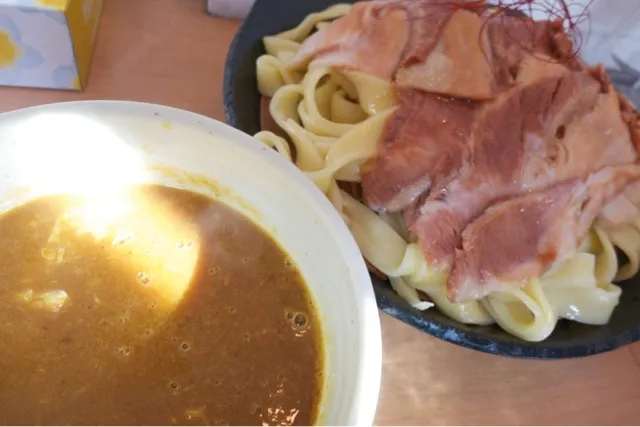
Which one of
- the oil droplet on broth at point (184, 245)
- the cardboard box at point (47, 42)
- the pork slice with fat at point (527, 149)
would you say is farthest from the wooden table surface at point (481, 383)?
the oil droplet on broth at point (184, 245)

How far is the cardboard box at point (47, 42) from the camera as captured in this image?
39.3 inches

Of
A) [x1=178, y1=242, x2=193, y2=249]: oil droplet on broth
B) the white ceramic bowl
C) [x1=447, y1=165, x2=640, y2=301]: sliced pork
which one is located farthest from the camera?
[x1=447, y1=165, x2=640, y2=301]: sliced pork

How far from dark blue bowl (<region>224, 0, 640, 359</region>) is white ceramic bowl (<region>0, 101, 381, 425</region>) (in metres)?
0.16

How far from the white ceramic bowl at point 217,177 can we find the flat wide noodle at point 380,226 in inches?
7.5

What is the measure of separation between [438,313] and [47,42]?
2.57ft

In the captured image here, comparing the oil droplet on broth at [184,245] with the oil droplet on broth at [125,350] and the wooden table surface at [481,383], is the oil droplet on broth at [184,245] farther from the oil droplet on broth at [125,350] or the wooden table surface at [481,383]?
A: the wooden table surface at [481,383]

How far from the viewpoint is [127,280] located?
0.79 m

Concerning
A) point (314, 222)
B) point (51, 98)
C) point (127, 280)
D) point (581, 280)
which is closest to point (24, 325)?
point (127, 280)

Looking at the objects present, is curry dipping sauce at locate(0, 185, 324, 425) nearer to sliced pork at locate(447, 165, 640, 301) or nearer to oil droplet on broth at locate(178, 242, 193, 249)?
oil droplet on broth at locate(178, 242, 193, 249)

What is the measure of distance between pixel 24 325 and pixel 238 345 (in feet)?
0.84

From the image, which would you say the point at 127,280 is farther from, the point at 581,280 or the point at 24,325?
the point at 581,280

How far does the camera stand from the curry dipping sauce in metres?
0.72

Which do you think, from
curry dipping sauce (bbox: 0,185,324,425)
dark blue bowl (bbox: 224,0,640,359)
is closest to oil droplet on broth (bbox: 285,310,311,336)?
curry dipping sauce (bbox: 0,185,324,425)

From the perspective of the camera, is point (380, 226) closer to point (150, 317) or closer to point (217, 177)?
point (217, 177)
